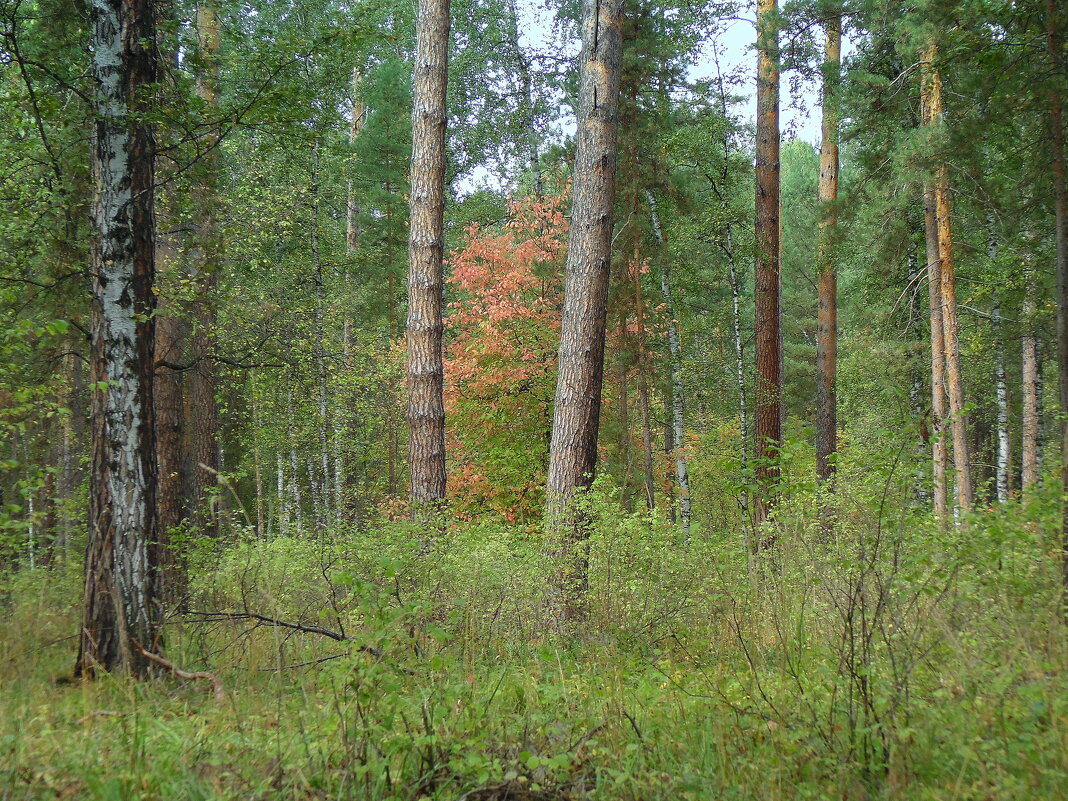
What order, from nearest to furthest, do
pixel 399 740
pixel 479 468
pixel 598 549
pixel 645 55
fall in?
pixel 399 740, pixel 598 549, pixel 645 55, pixel 479 468

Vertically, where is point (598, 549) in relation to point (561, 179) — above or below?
below

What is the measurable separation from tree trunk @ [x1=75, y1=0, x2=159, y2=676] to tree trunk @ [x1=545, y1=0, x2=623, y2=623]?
3504 mm

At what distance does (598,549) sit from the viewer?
217 inches

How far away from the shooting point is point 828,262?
39.6 ft

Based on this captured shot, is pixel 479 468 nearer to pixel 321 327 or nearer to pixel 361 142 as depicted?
pixel 321 327

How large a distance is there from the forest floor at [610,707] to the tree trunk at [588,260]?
6.60 ft

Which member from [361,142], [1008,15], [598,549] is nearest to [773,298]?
[1008,15]

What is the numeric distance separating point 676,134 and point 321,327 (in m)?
8.22

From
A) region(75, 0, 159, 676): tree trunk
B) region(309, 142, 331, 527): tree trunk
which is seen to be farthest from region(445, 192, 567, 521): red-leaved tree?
region(75, 0, 159, 676): tree trunk

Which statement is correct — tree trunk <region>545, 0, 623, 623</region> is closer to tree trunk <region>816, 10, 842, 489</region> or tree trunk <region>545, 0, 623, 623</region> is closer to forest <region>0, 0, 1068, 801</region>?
forest <region>0, 0, 1068, 801</region>

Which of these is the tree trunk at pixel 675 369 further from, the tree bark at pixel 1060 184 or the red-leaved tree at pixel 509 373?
the tree bark at pixel 1060 184

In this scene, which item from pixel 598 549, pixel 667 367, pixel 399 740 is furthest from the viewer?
A: pixel 667 367

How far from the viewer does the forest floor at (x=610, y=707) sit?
2.35 meters

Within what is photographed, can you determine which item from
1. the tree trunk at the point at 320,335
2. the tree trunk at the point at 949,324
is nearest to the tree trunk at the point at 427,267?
the tree trunk at the point at 320,335
